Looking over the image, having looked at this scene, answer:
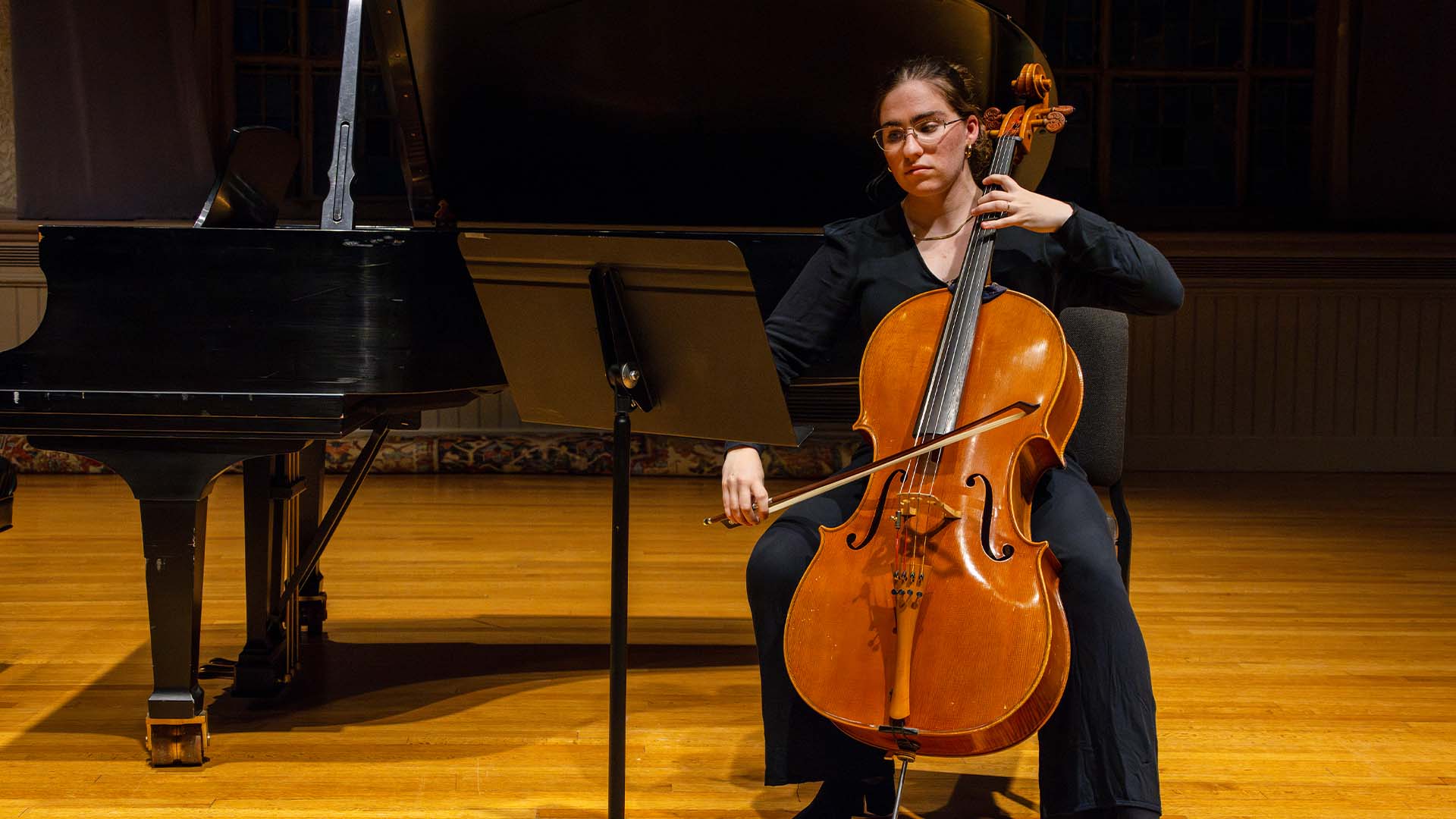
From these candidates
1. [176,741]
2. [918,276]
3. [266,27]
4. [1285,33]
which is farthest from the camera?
[1285,33]

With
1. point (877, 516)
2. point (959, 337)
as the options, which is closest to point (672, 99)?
point (959, 337)

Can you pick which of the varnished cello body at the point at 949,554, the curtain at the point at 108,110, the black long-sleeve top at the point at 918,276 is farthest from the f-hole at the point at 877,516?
the curtain at the point at 108,110

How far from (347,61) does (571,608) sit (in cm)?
139

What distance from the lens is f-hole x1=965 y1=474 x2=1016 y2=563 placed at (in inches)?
58.4

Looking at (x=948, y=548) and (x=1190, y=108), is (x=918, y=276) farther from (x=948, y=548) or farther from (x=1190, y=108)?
(x=1190, y=108)

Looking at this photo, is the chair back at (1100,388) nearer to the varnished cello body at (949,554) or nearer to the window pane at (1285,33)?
the varnished cello body at (949,554)

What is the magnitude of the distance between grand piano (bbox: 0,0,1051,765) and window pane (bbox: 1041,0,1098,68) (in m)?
2.68

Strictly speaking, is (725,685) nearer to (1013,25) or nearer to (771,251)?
(771,251)

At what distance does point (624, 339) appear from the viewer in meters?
1.56

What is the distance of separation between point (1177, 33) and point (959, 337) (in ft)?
14.9

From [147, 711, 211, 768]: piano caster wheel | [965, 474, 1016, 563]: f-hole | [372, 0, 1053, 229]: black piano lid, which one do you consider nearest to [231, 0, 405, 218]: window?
[372, 0, 1053, 229]: black piano lid

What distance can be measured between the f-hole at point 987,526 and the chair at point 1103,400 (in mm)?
426

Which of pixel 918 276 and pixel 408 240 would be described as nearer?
pixel 918 276

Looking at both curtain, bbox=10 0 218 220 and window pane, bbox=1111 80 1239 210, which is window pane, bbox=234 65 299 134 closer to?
curtain, bbox=10 0 218 220
